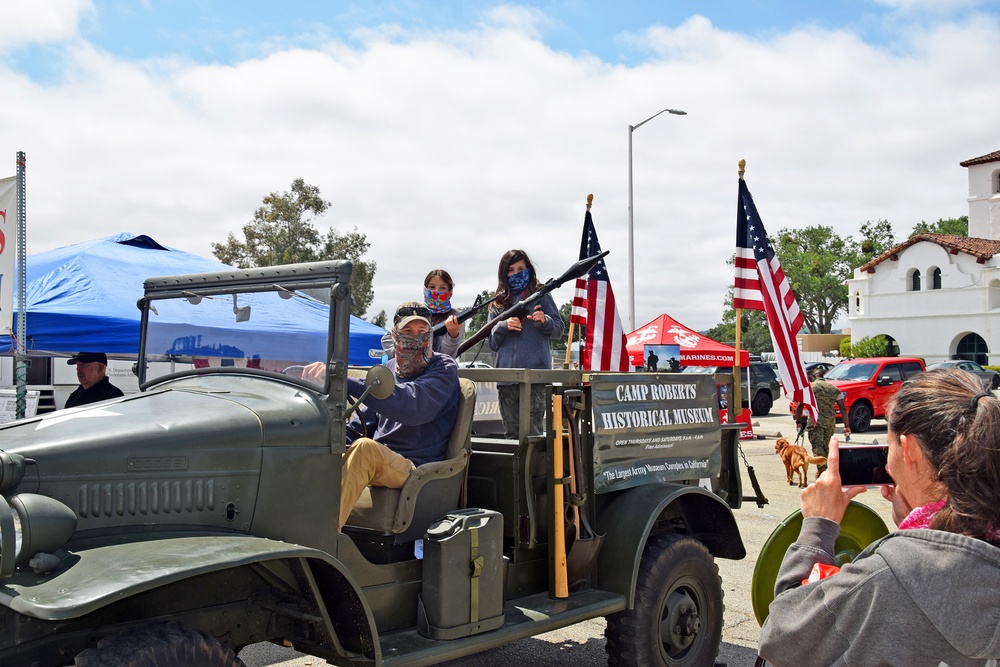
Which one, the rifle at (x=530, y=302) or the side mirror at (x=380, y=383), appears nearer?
the side mirror at (x=380, y=383)

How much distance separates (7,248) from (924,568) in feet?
21.6

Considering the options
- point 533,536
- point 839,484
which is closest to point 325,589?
point 533,536

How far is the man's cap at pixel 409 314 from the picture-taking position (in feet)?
14.5

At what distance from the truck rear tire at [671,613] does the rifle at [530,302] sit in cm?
166

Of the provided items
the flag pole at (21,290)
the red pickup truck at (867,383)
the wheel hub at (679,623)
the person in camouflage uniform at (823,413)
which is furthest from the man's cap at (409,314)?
the red pickup truck at (867,383)

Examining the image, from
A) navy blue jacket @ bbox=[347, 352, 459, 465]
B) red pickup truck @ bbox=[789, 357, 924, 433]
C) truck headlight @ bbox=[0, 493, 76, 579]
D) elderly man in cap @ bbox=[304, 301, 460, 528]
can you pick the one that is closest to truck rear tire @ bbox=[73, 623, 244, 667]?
truck headlight @ bbox=[0, 493, 76, 579]

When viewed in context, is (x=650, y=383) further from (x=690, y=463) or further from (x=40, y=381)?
(x=40, y=381)

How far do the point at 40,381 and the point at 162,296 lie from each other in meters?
6.13

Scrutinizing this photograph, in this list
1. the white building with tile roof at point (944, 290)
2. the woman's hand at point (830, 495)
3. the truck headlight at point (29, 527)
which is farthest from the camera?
the white building with tile roof at point (944, 290)

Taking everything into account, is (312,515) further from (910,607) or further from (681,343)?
(681,343)

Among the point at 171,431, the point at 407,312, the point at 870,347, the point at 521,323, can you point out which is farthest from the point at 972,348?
the point at 171,431

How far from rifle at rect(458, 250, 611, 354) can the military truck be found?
897mm

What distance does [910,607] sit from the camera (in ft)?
5.30

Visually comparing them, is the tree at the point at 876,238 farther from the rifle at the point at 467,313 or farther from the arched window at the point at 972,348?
the rifle at the point at 467,313
